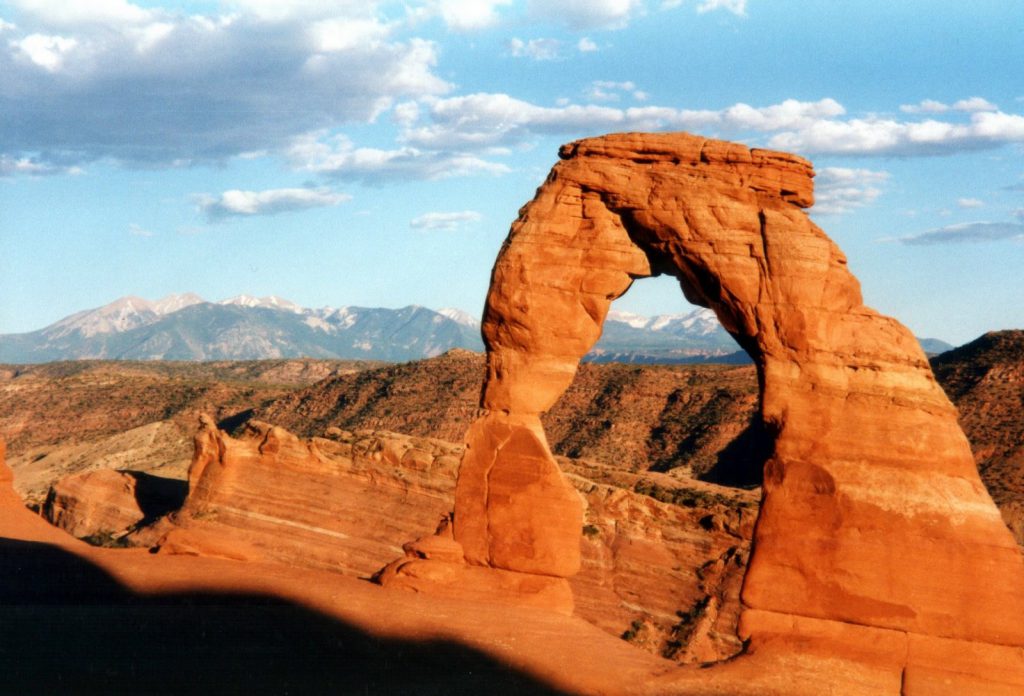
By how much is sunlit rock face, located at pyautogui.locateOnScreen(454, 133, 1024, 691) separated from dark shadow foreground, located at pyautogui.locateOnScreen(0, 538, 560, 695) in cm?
458

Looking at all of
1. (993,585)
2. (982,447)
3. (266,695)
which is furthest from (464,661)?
(982,447)

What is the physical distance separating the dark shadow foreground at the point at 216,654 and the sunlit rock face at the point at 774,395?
4.58 m

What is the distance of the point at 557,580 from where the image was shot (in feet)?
68.0

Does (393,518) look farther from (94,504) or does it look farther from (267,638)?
(267,638)

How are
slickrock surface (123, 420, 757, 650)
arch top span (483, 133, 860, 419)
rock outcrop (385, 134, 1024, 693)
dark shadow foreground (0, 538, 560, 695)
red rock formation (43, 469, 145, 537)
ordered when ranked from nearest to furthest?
1. dark shadow foreground (0, 538, 560, 695)
2. rock outcrop (385, 134, 1024, 693)
3. arch top span (483, 133, 860, 419)
4. slickrock surface (123, 420, 757, 650)
5. red rock formation (43, 469, 145, 537)

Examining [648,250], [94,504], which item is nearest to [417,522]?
[94,504]

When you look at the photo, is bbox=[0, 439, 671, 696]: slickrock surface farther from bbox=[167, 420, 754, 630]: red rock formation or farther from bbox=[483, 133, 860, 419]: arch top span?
bbox=[167, 420, 754, 630]: red rock formation

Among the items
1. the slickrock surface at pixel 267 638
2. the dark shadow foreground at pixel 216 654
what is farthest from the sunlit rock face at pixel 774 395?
the dark shadow foreground at pixel 216 654

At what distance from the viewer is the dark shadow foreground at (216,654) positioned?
14109mm

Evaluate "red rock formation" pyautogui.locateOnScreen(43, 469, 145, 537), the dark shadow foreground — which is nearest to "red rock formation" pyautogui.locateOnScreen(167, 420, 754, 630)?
"red rock formation" pyautogui.locateOnScreen(43, 469, 145, 537)

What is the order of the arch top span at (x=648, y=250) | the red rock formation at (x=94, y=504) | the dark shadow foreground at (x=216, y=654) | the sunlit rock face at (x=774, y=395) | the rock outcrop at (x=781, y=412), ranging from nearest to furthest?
the dark shadow foreground at (x=216, y=654) < the rock outcrop at (x=781, y=412) < the sunlit rock face at (x=774, y=395) < the arch top span at (x=648, y=250) < the red rock formation at (x=94, y=504)

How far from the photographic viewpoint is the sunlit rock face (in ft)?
55.1

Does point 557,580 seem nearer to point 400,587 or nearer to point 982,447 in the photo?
point 400,587

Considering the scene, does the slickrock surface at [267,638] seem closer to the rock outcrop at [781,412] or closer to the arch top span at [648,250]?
the rock outcrop at [781,412]
